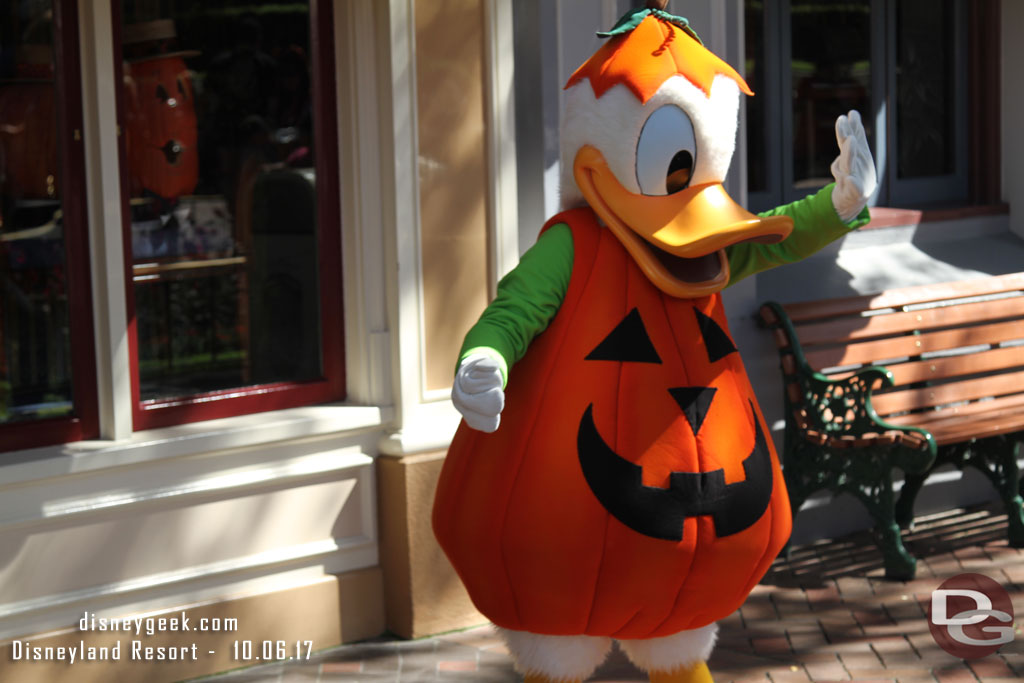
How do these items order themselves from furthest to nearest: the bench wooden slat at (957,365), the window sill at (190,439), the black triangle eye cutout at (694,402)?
1. the bench wooden slat at (957,365)
2. the window sill at (190,439)
3. the black triangle eye cutout at (694,402)

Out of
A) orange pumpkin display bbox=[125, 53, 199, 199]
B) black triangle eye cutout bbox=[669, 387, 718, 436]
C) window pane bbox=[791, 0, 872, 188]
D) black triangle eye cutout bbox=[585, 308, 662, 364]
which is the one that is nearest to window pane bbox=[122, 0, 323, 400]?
orange pumpkin display bbox=[125, 53, 199, 199]

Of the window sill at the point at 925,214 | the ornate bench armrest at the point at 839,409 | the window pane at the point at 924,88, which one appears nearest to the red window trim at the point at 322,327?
the ornate bench armrest at the point at 839,409

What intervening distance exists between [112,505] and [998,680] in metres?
3.02

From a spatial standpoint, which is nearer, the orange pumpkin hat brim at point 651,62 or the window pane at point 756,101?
the orange pumpkin hat brim at point 651,62

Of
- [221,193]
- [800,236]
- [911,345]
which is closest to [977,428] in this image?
[911,345]

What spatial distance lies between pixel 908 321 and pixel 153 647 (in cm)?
353

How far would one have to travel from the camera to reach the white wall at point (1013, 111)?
7.39 metres

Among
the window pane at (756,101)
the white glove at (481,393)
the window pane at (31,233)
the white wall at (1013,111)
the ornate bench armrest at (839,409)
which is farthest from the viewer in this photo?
the white wall at (1013,111)

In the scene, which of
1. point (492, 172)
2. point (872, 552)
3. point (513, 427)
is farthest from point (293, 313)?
point (872, 552)

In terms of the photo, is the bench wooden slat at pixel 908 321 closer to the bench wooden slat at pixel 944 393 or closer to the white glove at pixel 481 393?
the bench wooden slat at pixel 944 393

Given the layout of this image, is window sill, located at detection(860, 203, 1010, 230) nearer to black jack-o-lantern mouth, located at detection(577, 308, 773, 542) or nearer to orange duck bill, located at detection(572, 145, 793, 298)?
orange duck bill, located at detection(572, 145, 793, 298)

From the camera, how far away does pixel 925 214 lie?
23.5 ft

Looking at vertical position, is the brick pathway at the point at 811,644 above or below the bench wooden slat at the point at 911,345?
below

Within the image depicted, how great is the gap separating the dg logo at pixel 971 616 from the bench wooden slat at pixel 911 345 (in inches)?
39.5
